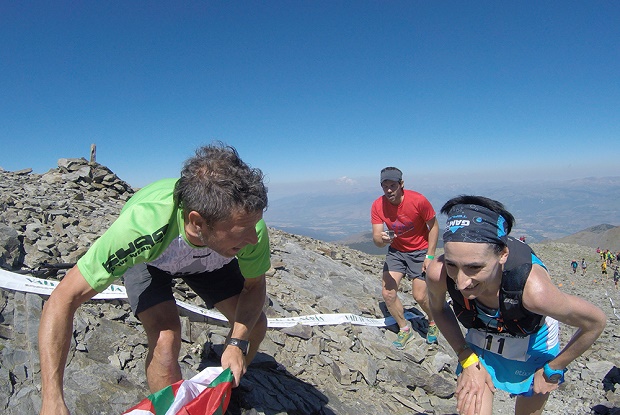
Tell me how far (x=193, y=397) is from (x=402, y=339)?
5603mm

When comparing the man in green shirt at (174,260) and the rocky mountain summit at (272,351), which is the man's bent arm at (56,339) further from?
the rocky mountain summit at (272,351)

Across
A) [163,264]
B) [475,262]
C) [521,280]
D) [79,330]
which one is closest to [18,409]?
[79,330]

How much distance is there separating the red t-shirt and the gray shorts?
10 centimetres

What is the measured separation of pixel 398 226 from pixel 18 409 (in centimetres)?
659

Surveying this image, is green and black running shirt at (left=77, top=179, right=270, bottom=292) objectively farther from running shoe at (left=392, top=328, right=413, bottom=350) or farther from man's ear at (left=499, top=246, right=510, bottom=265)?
running shoe at (left=392, top=328, right=413, bottom=350)

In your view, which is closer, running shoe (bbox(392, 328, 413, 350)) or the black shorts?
the black shorts

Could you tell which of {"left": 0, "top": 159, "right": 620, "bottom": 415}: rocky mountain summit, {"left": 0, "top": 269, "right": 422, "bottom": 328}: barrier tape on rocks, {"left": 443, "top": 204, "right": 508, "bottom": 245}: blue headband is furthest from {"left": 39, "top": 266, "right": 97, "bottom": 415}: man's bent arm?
{"left": 443, "top": 204, "right": 508, "bottom": 245}: blue headband

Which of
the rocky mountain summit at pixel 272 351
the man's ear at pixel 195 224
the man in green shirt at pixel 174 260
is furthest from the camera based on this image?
the rocky mountain summit at pixel 272 351

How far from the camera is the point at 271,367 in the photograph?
18.4 ft

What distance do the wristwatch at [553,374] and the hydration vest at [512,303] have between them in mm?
361

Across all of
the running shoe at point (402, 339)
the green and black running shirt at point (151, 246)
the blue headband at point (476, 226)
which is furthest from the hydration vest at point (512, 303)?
the running shoe at point (402, 339)

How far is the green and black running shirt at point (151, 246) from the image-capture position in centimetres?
297

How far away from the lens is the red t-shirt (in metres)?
7.76

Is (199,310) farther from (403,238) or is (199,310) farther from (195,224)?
(403,238)
